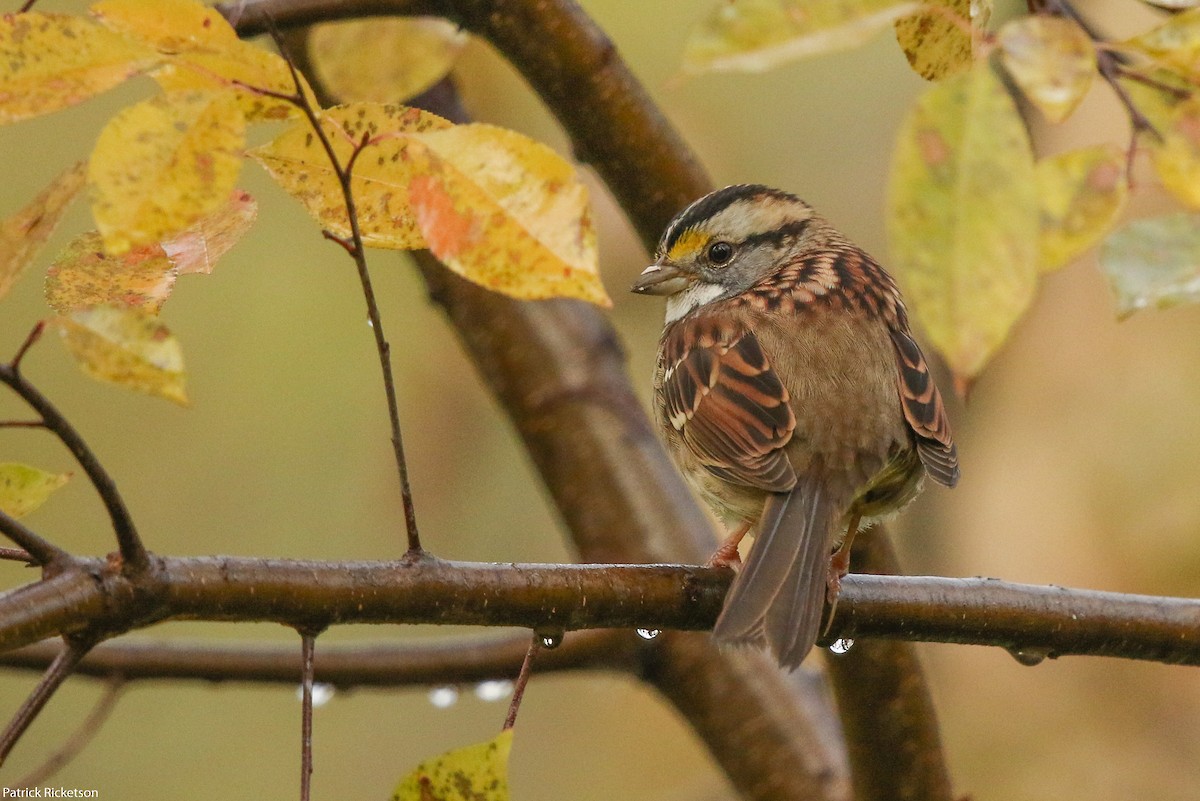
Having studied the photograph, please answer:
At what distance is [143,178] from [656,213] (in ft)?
6.39

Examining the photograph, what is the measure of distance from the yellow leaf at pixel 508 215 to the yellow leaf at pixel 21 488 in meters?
0.62

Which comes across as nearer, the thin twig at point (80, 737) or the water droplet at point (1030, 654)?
the water droplet at point (1030, 654)

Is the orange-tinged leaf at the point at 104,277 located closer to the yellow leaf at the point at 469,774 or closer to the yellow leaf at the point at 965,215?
the yellow leaf at the point at 469,774

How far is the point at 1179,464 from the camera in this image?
4906 millimetres

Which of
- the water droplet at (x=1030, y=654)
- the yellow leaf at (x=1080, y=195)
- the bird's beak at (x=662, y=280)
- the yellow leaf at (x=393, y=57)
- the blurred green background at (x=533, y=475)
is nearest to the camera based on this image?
the yellow leaf at (x=1080, y=195)

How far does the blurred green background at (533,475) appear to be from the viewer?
5191mm

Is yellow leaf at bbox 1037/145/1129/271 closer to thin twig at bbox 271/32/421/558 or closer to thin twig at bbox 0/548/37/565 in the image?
thin twig at bbox 271/32/421/558

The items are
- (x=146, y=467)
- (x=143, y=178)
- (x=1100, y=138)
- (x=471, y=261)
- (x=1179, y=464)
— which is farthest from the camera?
(x=146, y=467)

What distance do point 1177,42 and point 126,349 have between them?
4.56ft

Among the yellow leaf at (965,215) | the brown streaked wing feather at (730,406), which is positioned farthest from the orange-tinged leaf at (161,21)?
the brown streaked wing feather at (730,406)

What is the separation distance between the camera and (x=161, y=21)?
1.50m

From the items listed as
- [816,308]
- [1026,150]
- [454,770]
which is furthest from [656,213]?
[454,770]

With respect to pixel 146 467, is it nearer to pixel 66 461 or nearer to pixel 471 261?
pixel 66 461

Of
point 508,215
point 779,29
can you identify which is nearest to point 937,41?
point 779,29
